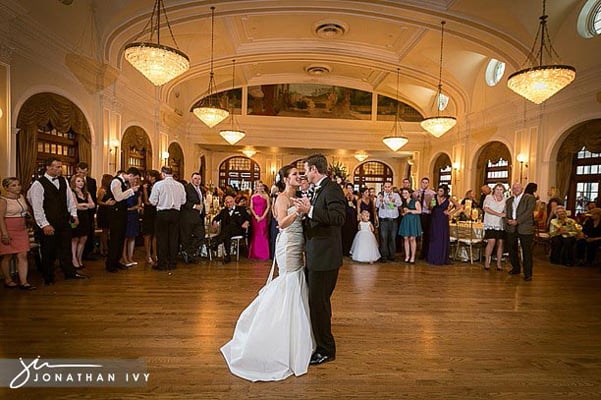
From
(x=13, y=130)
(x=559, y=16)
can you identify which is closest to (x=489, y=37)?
(x=559, y=16)

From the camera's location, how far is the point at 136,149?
1014cm

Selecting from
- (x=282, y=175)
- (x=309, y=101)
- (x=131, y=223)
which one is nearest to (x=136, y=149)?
(x=131, y=223)

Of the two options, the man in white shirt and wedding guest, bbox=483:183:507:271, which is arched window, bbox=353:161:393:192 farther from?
the man in white shirt

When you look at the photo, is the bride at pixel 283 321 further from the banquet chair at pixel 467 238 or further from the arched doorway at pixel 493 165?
the arched doorway at pixel 493 165

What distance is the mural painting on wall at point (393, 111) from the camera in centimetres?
1585

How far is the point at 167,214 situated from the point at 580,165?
9.26m

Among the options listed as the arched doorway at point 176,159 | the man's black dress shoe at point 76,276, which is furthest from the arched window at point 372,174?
the man's black dress shoe at point 76,276

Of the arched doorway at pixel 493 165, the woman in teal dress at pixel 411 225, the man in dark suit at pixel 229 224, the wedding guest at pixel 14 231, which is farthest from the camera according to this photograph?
the arched doorway at pixel 493 165

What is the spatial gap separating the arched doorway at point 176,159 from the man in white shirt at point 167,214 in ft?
23.9

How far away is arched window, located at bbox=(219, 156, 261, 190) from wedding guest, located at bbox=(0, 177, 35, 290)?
46.3 ft

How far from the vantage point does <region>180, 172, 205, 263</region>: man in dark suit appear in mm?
6289

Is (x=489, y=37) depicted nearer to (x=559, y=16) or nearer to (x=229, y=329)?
(x=559, y=16)

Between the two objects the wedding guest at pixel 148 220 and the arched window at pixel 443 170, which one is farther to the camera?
the arched window at pixel 443 170

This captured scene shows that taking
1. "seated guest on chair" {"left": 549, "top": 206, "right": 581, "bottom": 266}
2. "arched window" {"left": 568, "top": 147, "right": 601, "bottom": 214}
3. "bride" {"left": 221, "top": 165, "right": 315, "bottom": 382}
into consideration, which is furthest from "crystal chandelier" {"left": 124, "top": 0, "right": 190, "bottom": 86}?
"arched window" {"left": 568, "top": 147, "right": 601, "bottom": 214}
